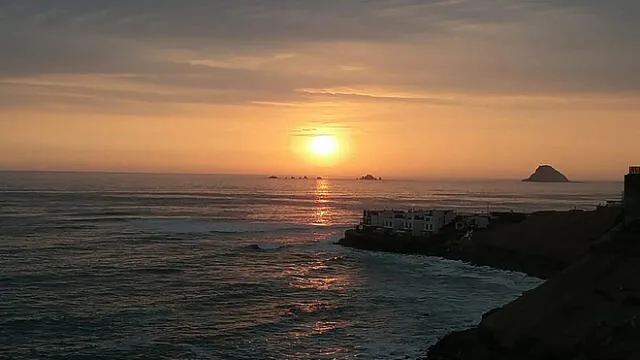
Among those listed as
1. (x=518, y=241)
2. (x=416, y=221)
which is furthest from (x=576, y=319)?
(x=416, y=221)

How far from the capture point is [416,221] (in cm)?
6844

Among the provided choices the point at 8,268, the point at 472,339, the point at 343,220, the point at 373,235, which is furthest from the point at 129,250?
the point at 343,220

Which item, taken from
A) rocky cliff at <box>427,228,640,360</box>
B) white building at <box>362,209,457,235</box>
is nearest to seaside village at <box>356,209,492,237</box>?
white building at <box>362,209,457,235</box>

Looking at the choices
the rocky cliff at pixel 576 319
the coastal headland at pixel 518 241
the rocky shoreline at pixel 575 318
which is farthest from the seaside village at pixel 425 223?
the rocky cliff at pixel 576 319

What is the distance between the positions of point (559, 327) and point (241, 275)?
2925 centimetres

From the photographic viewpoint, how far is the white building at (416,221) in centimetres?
6681

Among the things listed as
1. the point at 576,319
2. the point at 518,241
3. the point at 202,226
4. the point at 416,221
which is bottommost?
the point at 202,226

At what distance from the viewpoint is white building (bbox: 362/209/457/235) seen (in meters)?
66.8

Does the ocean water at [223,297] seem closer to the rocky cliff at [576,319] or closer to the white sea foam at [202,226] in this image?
the rocky cliff at [576,319]

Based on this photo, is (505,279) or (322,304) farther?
(505,279)

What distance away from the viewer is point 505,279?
152ft

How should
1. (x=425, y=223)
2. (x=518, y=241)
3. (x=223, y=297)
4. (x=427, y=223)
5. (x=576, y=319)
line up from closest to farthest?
(x=576, y=319) → (x=223, y=297) → (x=518, y=241) → (x=427, y=223) → (x=425, y=223)

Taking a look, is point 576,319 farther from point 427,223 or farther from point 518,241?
point 427,223

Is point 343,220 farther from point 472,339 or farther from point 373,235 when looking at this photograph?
point 472,339
